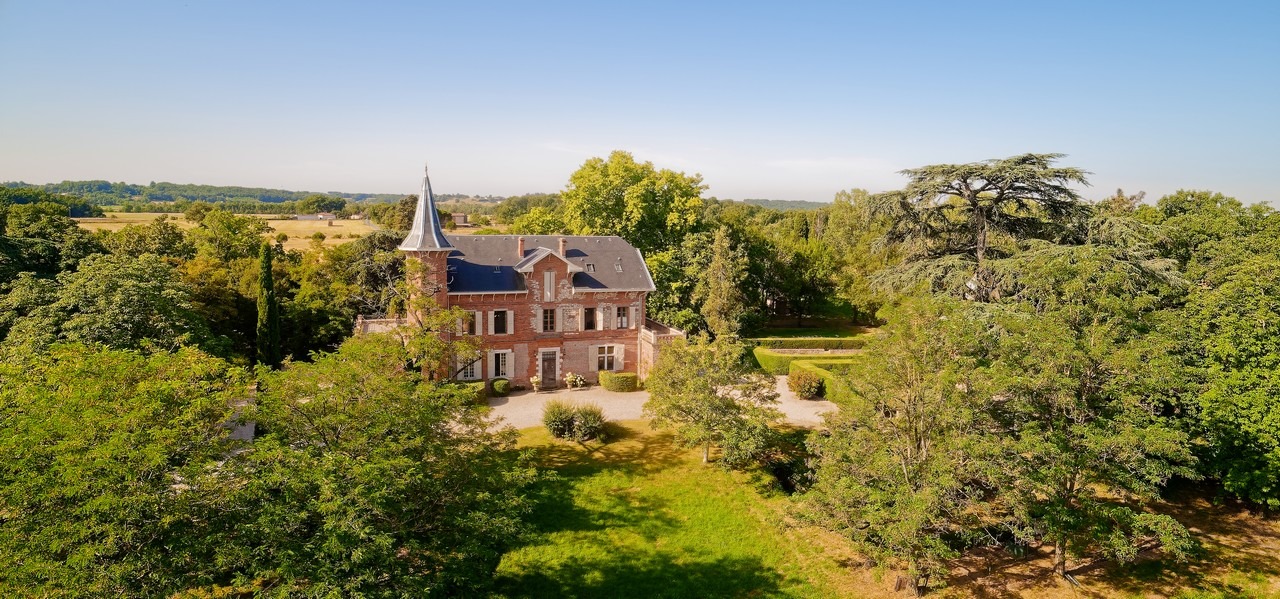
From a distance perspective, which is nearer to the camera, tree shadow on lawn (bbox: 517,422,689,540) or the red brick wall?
tree shadow on lawn (bbox: 517,422,689,540)

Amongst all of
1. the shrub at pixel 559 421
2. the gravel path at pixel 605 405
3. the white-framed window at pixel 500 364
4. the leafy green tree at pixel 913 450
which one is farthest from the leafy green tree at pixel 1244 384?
the white-framed window at pixel 500 364

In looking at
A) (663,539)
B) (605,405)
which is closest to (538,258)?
(605,405)

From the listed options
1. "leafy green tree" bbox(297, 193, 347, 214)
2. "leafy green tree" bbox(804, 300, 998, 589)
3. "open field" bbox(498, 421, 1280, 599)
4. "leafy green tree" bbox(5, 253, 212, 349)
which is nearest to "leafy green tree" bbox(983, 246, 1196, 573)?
"leafy green tree" bbox(804, 300, 998, 589)

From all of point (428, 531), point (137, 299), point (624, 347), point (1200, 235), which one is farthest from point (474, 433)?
point (1200, 235)

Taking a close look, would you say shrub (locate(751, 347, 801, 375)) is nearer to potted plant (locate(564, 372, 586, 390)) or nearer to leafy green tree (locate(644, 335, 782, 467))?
potted plant (locate(564, 372, 586, 390))

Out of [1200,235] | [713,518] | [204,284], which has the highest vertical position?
[1200,235]

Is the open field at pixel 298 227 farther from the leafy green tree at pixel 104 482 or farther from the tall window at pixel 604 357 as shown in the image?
the leafy green tree at pixel 104 482

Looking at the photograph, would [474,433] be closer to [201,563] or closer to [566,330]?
[201,563]
